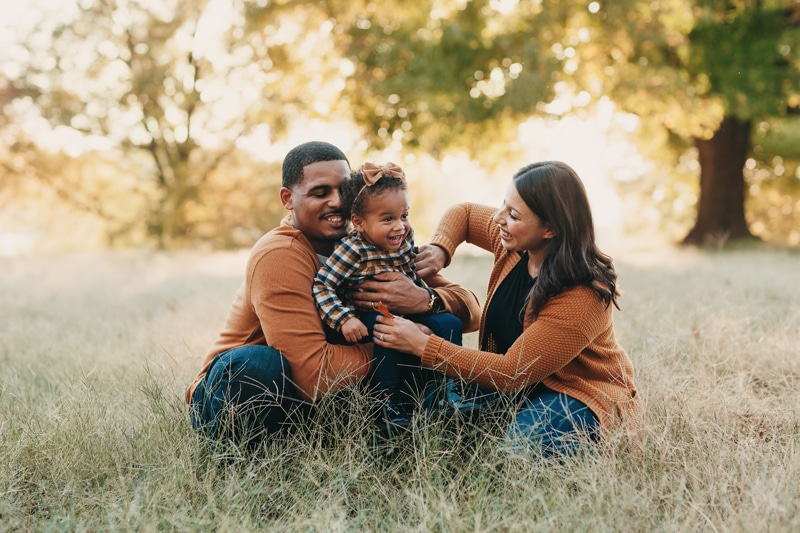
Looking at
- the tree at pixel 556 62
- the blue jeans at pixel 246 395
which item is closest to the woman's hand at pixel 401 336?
the blue jeans at pixel 246 395

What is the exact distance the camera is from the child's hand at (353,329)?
326 cm

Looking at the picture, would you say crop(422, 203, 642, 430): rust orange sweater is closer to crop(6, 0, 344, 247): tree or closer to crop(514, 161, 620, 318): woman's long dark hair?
crop(514, 161, 620, 318): woman's long dark hair

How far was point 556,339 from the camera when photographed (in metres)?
3.17

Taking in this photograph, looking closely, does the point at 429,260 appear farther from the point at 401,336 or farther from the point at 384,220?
the point at 401,336

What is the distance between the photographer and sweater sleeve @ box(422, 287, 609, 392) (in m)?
3.17

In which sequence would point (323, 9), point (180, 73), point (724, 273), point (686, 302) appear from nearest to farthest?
1. point (686, 302)
2. point (724, 273)
3. point (323, 9)
4. point (180, 73)

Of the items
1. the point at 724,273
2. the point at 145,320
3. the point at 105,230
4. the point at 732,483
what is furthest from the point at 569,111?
the point at 105,230

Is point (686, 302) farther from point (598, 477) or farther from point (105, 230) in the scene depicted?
point (105, 230)

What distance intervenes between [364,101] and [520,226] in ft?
36.6

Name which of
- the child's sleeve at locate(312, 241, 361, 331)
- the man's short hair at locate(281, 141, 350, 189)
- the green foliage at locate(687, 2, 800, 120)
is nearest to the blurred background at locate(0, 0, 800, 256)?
the green foliage at locate(687, 2, 800, 120)

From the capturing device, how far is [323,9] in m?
14.3

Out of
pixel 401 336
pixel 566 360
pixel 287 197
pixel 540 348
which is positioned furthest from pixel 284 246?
pixel 566 360

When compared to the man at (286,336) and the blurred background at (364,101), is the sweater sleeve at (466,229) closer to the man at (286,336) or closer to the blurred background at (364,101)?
the man at (286,336)

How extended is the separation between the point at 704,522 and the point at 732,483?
1.05ft
